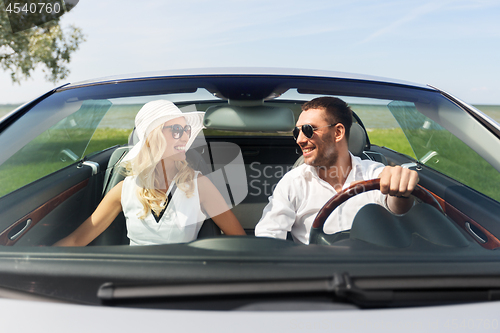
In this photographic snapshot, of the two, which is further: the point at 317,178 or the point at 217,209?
the point at 317,178

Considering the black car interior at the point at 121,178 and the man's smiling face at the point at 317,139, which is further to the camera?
the man's smiling face at the point at 317,139

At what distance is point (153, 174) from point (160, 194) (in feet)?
0.35

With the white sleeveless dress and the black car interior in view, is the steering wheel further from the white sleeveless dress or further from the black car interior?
the white sleeveless dress

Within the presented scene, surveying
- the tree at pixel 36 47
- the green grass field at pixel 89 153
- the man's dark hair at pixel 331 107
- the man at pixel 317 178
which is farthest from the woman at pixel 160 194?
the tree at pixel 36 47

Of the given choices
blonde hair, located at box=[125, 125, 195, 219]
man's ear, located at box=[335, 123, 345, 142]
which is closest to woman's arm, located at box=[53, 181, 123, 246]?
blonde hair, located at box=[125, 125, 195, 219]

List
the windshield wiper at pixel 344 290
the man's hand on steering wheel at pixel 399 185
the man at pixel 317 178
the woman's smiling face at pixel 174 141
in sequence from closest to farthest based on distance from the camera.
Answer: the windshield wiper at pixel 344 290, the man's hand on steering wheel at pixel 399 185, the woman's smiling face at pixel 174 141, the man at pixel 317 178

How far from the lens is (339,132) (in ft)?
6.50

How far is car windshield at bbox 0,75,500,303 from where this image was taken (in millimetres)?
1034

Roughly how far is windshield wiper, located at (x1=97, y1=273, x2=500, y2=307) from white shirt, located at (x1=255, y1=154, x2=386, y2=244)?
83 centimetres

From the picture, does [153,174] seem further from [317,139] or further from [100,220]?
[317,139]

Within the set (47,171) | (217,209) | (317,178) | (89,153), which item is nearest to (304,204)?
(317,178)

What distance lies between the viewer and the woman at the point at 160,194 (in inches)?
69.9

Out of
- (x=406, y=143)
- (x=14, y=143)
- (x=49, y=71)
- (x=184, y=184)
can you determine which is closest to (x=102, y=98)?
(x=14, y=143)

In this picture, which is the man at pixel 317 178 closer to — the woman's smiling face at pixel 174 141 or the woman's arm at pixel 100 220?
the woman's smiling face at pixel 174 141
